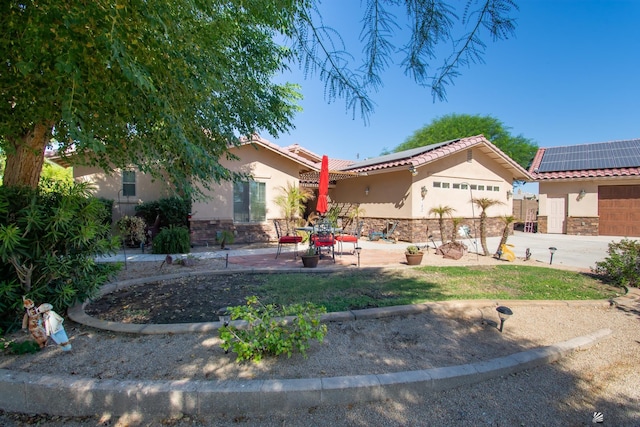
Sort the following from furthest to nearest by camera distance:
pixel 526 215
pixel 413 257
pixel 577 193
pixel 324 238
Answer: pixel 526 215 → pixel 577 193 → pixel 324 238 → pixel 413 257

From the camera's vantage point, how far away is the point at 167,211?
11.7m

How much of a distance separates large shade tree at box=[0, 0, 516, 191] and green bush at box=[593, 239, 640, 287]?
613 cm

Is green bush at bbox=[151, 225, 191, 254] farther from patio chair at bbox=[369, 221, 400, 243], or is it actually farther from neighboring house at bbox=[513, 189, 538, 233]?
neighboring house at bbox=[513, 189, 538, 233]

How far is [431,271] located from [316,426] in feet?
18.4

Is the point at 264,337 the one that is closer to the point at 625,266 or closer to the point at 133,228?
the point at 625,266

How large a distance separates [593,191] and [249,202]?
1772 cm

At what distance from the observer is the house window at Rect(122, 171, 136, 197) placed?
12.3 meters

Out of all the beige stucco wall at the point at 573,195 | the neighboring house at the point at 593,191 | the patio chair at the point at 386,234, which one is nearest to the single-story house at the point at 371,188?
the patio chair at the point at 386,234

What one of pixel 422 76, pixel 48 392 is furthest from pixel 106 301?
pixel 422 76

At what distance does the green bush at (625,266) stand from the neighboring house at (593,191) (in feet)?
42.1

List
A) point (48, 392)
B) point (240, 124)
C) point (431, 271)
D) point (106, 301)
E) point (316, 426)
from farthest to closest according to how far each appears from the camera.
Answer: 1. point (431, 271)
2. point (240, 124)
3. point (106, 301)
4. point (48, 392)
5. point (316, 426)

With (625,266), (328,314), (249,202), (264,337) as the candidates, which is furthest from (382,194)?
(264,337)

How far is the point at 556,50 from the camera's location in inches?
119

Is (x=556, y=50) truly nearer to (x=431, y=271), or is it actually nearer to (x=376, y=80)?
(x=376, y=80)
